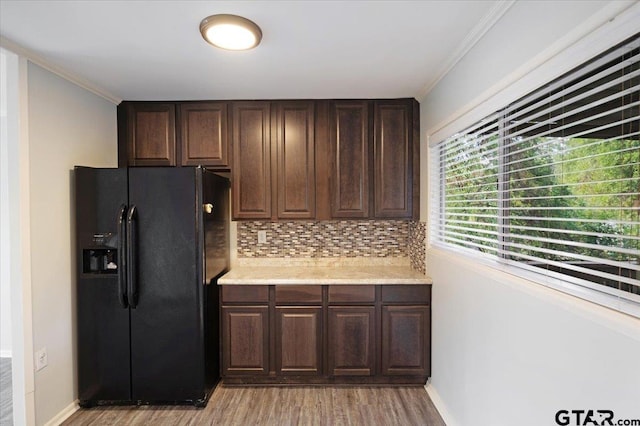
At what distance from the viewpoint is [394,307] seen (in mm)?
2598

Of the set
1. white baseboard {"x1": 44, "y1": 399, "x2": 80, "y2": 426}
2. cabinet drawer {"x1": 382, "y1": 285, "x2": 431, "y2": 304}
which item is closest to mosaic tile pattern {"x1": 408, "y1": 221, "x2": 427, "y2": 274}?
cabinet drawer {"x1": 382, "y1": 285, "x2": 431, "y2": 304}

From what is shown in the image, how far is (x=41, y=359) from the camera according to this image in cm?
207

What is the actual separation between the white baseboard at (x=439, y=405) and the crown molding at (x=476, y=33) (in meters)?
2.31

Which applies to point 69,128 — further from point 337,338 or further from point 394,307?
point 394,307

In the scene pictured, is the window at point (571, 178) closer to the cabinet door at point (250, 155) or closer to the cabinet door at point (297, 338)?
the cabinet door at point (297, 338)

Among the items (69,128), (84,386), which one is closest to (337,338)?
(84,386)

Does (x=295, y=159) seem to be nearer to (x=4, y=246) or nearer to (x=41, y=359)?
(x=41, y=359)

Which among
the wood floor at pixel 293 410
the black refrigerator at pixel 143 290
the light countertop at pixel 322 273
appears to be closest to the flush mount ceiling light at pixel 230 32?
the black refrigerator at pixel 143 290

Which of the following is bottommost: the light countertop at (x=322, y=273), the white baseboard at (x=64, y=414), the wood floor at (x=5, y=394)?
the wood floor at (x=5, y=394)

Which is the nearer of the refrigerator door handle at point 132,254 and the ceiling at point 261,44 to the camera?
the ceiling at point 261,44

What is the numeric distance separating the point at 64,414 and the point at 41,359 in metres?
0.48

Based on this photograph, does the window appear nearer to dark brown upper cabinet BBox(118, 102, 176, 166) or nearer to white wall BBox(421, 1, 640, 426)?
white wall BBox(421, 1, 640, 426)

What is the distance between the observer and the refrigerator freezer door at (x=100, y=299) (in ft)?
7.59

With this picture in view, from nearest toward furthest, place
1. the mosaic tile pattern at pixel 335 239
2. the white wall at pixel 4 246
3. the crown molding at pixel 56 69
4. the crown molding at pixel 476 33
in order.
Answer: the crown molding at pixel 476 33, the crown molding at pixel 56 69, the white wall at pixel 4 246, the mosaic tile pattern at pixel 335 239
